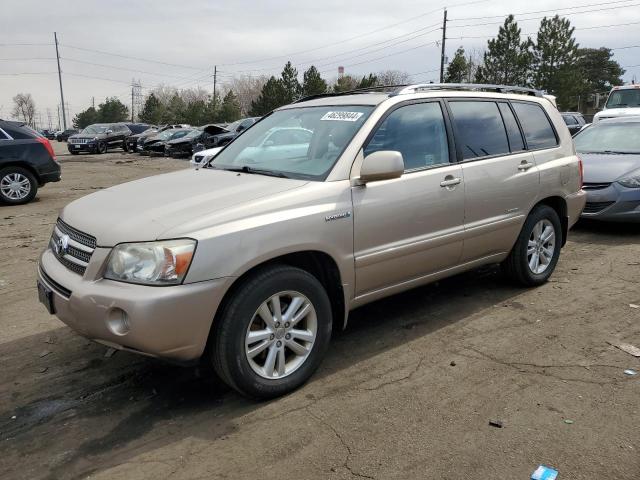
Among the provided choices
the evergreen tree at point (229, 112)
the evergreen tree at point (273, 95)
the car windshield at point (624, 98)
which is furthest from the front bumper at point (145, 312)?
the evergreen tree at point (229, 112)

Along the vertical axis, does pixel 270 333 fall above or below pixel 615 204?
below

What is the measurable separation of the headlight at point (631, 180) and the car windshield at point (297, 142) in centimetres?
503

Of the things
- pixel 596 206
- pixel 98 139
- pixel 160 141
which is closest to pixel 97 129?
pixel 98 139

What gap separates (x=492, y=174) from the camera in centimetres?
456

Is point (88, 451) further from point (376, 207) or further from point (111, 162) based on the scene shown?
point (111, 162)

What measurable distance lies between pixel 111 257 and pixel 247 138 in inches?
78.1

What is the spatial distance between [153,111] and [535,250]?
260 feet

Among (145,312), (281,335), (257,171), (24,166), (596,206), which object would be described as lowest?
(281,335)

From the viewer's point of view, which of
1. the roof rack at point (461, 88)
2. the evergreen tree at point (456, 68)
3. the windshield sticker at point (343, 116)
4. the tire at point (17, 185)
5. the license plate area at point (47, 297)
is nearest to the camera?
the license plate area at point (47, 297)

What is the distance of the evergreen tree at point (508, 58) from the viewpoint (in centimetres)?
5044

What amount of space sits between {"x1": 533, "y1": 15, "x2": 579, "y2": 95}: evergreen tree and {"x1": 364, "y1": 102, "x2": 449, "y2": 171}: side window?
52027 mm

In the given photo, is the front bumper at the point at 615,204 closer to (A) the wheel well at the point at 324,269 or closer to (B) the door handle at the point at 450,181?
(B) the door handle at the point at 450,181

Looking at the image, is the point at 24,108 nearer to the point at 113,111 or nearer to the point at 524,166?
the point at 113,111

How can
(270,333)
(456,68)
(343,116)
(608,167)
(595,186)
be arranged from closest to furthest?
(270,333)
(343,116)
(595,186)
(608,167)
(456,68)
